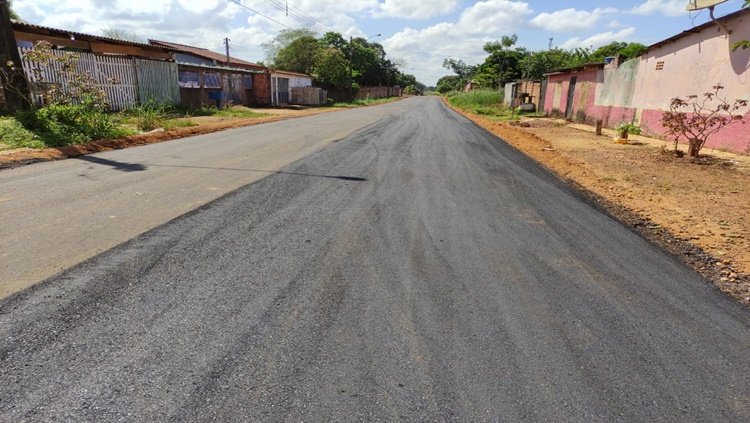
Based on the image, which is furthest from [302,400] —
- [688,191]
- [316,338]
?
[688,191]

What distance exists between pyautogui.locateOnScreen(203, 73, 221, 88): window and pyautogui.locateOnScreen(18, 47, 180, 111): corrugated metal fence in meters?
3.57

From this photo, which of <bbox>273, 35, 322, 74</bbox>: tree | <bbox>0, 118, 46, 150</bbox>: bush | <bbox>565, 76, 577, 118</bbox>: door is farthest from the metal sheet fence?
<bbox>273, 35, 322, 74</bbox>: tree

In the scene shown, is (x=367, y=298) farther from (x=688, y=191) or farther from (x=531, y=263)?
(x=688, y=191)

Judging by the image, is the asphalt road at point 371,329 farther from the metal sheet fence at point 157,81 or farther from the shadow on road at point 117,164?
the metal sheet fence at point 157,81

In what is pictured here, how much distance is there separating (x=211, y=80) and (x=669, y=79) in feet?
77.5

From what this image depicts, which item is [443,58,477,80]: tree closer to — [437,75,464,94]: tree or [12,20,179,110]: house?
[437,75,464,94]: tree

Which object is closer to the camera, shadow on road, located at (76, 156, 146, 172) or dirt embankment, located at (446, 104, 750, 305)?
dirt embankment, located at (446, 104, 750, 305)

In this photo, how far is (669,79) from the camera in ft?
49.1

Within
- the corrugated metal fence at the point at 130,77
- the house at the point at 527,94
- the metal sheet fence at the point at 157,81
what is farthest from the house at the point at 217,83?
the house at the point at 527,94

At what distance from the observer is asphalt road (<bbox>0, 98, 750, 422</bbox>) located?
7.42ft

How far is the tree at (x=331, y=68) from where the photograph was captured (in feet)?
154

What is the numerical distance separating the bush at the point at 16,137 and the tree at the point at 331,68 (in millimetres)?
39035

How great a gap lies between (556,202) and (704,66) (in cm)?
1065

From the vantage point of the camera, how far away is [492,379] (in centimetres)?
248
